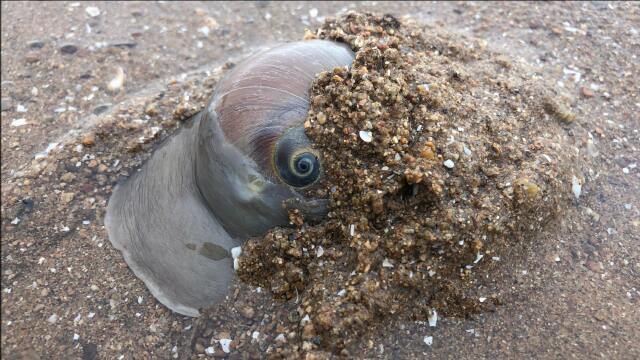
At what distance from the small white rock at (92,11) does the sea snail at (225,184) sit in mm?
2165

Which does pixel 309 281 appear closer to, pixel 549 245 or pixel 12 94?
pixel 549 245

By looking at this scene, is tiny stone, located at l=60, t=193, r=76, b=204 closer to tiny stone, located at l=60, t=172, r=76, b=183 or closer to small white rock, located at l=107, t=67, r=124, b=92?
tiny stone, located at l=60, t=172, r=76, b=183

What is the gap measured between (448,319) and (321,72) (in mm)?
1519

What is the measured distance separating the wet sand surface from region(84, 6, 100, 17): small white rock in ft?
0.09

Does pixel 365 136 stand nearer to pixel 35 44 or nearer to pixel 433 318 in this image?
pixel 433 318

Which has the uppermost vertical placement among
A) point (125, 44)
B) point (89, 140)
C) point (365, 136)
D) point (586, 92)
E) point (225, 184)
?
point (365, 136)

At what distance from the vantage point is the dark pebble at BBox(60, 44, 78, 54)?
15.1 ft

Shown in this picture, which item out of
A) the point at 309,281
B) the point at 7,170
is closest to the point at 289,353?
the point at 309,281

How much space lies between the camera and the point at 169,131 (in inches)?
150

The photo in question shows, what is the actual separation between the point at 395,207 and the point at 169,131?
1787 mm

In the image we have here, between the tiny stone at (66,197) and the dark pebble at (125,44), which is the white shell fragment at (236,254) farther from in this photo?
the dark pebble at (125,44)

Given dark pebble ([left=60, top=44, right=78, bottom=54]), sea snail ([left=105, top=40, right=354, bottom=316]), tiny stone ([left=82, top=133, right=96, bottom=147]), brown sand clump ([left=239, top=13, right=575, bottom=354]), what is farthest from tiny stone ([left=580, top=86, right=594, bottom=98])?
dark pebble ([left=60, top=44, right=78, bottom=54])

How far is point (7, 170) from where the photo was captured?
382 cm

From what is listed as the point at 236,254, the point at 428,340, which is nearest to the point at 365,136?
the point at 236,254
